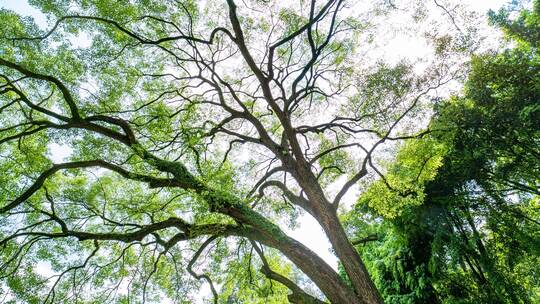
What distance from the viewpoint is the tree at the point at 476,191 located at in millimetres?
6445

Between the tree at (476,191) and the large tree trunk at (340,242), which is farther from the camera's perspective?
the tree at (476,191)

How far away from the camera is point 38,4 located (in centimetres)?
629

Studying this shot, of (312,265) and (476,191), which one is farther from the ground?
(476,191)

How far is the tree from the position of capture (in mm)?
6445

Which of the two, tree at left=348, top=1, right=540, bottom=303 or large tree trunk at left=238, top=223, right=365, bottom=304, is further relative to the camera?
tree at left=348, top=1, right=540, bottom=303

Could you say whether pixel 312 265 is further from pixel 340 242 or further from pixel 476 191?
pixel 476 191

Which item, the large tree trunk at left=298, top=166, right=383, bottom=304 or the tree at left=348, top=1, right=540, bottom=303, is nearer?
the large tree trunk at left=298, top=166, right=383, bottom=304

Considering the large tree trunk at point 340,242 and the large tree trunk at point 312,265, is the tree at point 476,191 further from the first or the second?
the large tree trunk at point 312,265

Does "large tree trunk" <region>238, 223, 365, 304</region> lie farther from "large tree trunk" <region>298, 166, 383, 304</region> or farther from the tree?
the tree

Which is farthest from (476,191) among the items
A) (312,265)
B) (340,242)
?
(312,265)

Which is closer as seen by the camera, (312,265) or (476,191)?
(312,265)

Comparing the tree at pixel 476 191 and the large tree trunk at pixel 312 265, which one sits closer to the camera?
the large tree trunk at pixel 312 265

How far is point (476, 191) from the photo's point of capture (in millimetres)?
7555

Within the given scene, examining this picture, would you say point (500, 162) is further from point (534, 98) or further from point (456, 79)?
point (456, 79)
